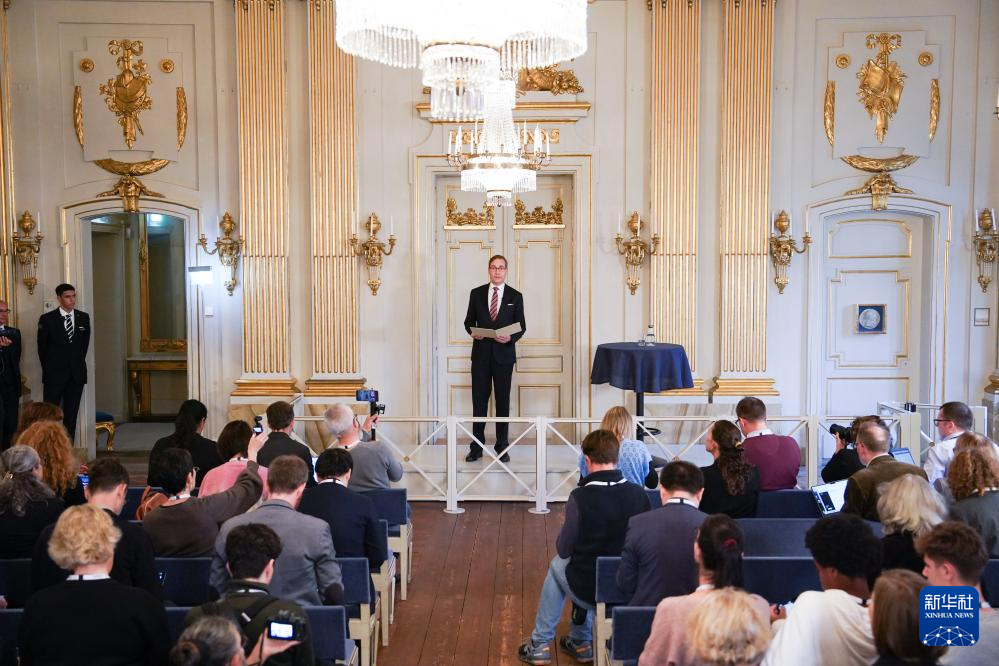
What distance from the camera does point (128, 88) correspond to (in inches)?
397

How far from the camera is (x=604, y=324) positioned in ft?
33.2

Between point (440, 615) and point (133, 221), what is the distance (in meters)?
9.36

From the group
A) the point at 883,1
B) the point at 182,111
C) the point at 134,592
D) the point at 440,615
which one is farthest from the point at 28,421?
the point at 883,1

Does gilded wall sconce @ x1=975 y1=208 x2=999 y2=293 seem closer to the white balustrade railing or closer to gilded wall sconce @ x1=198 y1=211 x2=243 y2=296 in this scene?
the white balustrade railing

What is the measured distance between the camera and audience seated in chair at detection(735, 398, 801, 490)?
576cm

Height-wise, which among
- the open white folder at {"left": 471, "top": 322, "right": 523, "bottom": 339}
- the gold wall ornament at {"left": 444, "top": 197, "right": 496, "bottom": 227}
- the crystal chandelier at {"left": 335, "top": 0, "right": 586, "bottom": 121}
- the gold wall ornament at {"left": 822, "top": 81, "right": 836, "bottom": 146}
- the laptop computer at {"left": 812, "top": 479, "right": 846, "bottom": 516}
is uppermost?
the gold wall ornament at {"left": 822, "top": 81, "right": 836, "bottom": 146}

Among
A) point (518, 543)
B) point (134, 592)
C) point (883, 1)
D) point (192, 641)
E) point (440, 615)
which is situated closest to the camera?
point (192, 641)

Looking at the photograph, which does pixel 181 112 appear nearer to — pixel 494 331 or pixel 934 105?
pixel 494 331

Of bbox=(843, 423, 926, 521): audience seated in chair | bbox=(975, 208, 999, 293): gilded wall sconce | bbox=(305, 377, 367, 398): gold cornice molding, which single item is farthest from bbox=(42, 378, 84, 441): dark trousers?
bbox=(975, 208, 999, 293): gilded wall sconce

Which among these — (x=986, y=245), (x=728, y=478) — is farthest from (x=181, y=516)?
(x=986, y=245)

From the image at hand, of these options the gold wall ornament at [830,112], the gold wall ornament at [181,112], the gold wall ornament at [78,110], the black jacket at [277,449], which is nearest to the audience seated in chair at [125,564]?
the black jacket at [277,449]

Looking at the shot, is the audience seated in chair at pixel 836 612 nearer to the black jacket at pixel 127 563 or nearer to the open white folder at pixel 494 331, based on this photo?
the black jacket at pixel 127 563

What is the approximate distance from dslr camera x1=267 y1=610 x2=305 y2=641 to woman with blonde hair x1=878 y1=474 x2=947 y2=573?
2295 mm

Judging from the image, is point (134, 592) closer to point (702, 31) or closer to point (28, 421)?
point (28, 421)
